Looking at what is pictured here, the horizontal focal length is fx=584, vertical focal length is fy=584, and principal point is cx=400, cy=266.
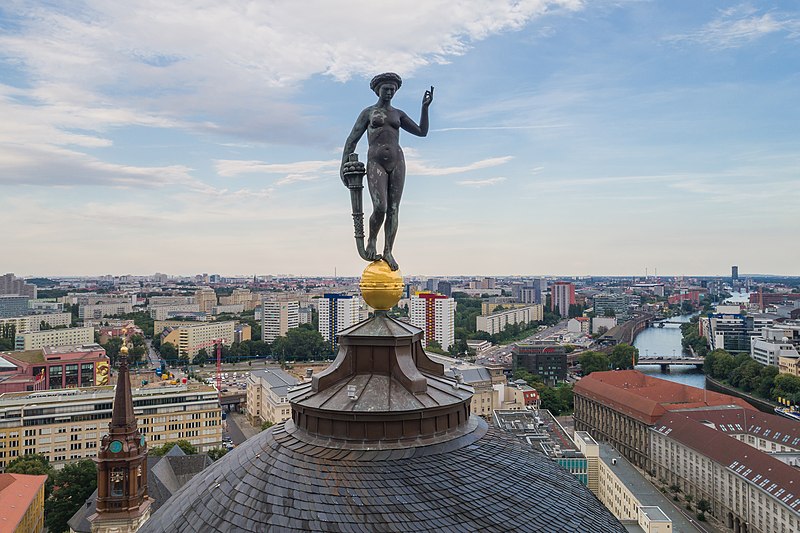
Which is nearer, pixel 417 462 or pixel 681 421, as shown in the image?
pixel 417 462

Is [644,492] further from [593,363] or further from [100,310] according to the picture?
[100,310]

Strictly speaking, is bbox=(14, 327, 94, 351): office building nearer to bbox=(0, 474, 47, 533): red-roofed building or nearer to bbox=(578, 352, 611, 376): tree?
bbox=(0, 474, 47, 533): red-roofed building

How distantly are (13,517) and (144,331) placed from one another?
12219 cm

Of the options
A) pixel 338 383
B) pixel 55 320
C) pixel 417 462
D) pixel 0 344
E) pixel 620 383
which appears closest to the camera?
pixel 417 462

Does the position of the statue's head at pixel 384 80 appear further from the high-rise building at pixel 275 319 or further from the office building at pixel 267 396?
the high-rise building at pixel 275 319

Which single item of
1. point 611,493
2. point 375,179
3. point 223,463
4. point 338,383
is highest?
point 375,179

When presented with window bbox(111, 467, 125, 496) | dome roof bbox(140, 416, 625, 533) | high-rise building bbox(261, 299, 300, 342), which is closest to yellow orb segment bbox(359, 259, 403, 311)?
dome roof bbox(140, 416, 625, 533)

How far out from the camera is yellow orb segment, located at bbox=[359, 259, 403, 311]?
7211 millimetres

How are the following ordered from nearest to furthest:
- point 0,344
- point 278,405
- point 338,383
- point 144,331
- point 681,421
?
point 338,383, point 681,421, point 278,405, point 0,344, point 144,331

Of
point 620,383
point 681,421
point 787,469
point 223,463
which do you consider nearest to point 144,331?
point 620,383

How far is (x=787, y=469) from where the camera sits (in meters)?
41.2

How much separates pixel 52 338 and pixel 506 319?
11428 cm

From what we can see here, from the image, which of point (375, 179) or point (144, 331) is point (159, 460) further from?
point (144, 331)

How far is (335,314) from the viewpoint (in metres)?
135
